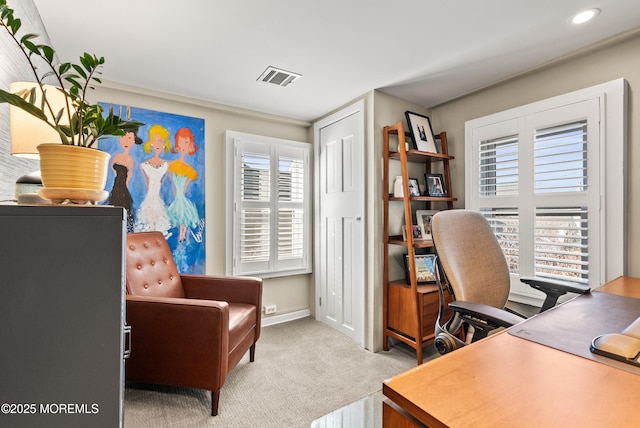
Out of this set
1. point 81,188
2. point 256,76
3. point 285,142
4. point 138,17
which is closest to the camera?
point 81,188

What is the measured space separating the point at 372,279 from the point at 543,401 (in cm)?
207

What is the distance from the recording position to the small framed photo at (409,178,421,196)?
105 inches

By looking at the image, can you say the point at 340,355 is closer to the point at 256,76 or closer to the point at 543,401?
the point at 543,401

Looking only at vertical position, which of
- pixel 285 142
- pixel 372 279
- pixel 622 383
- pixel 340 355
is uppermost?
pixel 285 142

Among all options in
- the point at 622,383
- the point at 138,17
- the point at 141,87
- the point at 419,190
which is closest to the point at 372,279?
the point at 419,190

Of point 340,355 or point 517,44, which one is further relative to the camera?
point 340,355

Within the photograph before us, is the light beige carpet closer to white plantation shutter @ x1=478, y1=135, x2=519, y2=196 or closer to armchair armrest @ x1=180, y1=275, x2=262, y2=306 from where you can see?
armchair armrest @ x1=180, y1=275, x2=262, y2=306

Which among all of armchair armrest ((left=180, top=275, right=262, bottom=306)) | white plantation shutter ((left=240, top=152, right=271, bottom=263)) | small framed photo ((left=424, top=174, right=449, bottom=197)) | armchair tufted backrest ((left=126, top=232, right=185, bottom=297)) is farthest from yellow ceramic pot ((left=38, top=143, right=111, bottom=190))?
small framed photo ((left=424, top=174, right=449, bottom=197))

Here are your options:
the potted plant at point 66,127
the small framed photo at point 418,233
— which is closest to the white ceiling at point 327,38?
the potted plant at point 66,127

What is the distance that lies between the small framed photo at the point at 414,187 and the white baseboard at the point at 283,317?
1.92m

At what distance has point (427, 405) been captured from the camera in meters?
0.59

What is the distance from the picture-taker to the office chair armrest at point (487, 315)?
1.14 metres

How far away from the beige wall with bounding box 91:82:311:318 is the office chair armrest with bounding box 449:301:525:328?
2375 millimetres

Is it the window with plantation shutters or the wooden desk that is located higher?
the window with plantation shutters
